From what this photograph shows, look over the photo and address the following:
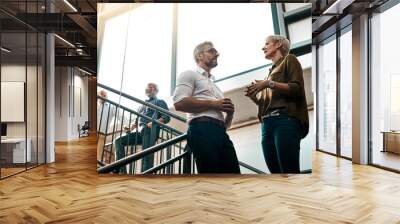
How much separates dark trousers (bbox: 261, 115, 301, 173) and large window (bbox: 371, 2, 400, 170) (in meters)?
1.85

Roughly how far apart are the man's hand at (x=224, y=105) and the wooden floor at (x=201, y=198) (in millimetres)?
1014

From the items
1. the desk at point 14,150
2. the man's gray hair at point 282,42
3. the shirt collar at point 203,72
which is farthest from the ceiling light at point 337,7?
the desk at point 14,150

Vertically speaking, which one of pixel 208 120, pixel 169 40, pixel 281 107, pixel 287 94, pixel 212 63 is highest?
pixel 169 40


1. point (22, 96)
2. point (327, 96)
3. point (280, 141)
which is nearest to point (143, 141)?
point (280, 141)

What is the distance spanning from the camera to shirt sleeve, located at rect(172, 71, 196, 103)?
6.05 m

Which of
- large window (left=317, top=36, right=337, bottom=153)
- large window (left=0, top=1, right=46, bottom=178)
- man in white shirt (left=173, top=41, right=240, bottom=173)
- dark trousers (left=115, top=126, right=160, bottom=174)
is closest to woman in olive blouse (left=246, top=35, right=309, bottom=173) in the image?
man in white shirt (left=173, top=41, right=240, bottom=173)

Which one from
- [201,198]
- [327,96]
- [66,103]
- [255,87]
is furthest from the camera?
[66,103]

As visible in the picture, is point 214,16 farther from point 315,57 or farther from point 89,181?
point 315,57

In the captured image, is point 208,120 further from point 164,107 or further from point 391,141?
point 391,141

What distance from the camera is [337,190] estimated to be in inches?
201

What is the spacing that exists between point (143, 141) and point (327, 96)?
6057 millimetres

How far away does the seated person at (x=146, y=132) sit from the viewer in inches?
239

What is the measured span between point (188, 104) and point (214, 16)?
55.8 inches

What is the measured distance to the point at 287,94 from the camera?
239 inches
